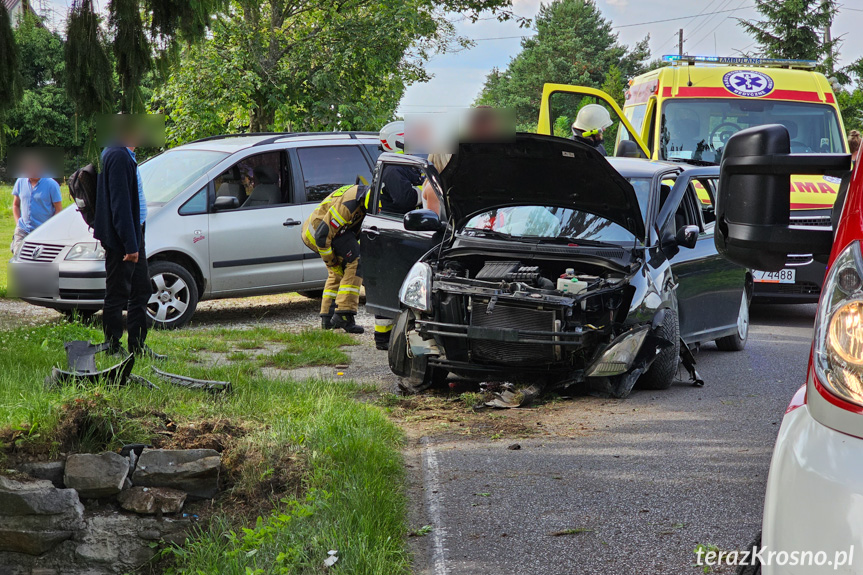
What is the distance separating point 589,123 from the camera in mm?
10195

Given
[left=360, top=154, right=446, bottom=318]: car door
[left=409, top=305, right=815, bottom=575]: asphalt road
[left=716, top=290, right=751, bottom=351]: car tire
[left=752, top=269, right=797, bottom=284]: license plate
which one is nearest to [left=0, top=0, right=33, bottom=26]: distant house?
[left=360, top=154, right=446, bottom=318]: car door

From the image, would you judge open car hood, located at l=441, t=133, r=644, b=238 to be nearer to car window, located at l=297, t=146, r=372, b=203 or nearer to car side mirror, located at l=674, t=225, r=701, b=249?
car side mirror, located at l=674, t=225, r=701, b=249

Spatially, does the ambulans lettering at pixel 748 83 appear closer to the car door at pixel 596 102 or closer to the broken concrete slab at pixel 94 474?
the car door at pixel 596 102

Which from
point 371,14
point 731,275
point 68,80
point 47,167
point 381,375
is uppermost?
point 371,14

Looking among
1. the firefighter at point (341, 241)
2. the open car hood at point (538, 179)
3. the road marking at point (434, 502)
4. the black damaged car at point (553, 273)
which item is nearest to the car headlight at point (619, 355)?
the black damaged car at point (553, 273)

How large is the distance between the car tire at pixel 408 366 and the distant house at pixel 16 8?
3.19 metres

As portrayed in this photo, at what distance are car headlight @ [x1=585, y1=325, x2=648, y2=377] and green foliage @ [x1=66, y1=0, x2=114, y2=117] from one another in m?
3.52

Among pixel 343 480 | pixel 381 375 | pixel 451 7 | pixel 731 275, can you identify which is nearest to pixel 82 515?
pixel 343 480

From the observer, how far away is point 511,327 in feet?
20.8

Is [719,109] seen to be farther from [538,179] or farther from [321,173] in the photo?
[538,179]

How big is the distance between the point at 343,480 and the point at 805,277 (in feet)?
23.1

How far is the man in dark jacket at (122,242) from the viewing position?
6.75 m

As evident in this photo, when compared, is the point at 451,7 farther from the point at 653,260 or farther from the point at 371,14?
the point at 653,260

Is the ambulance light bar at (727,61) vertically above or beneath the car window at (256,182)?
above
